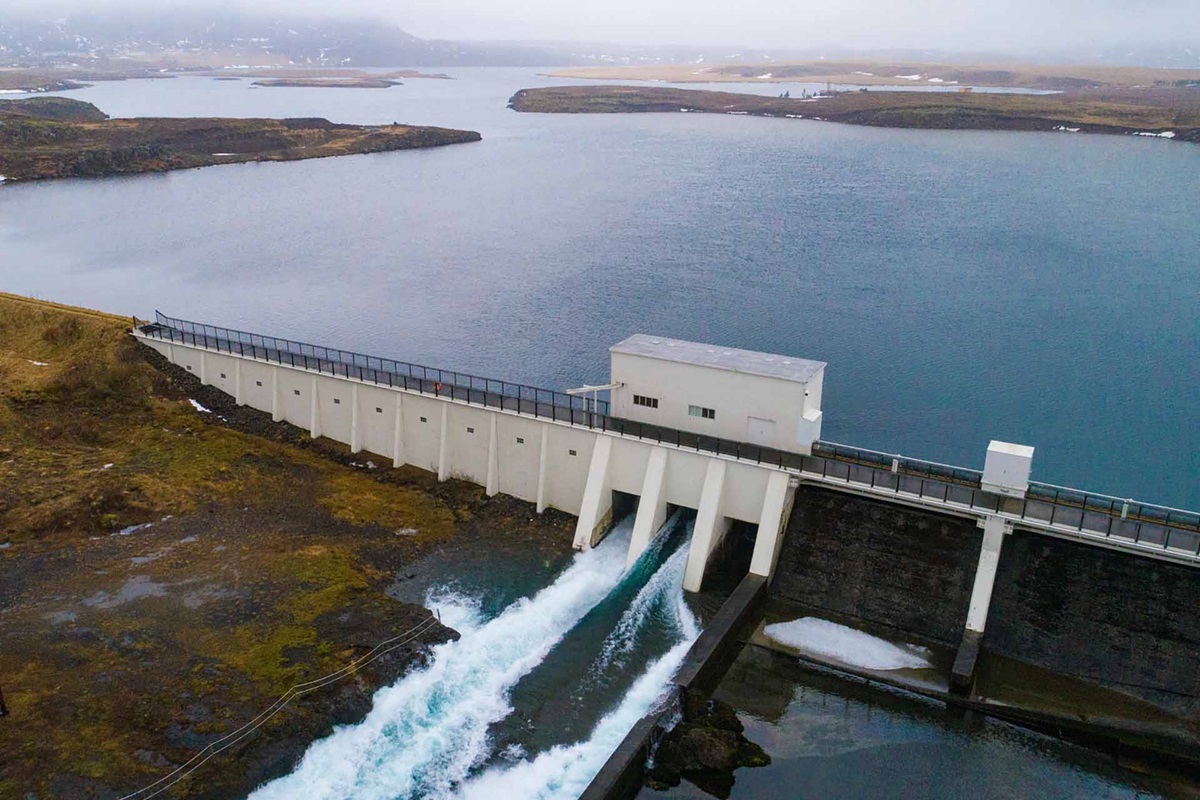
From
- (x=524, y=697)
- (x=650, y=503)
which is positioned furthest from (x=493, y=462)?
(x=524, y=697)

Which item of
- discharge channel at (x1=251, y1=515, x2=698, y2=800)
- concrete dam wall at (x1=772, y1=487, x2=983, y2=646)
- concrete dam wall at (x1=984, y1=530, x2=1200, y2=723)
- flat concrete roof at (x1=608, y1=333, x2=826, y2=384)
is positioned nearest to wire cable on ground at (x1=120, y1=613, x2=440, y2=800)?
discharge channel at (x1=251, y1=515, x2=698, y2=800)

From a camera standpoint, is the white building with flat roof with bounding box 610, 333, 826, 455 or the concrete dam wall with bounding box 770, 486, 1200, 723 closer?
the concrete dam wall with bounding box 770, 486, 1200, 723

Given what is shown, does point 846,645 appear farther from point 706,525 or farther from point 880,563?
point 706,525

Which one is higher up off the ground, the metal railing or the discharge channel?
the metal railing

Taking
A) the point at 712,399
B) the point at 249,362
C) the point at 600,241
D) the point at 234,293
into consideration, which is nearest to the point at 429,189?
the point at 600,241

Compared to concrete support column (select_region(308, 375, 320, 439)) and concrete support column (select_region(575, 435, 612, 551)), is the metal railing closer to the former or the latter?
concrete support column (select_region(308, 375, 320, 439))

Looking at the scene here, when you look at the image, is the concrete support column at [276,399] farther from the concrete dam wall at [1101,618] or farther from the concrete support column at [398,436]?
the concrete dam wall at [1101,618]
